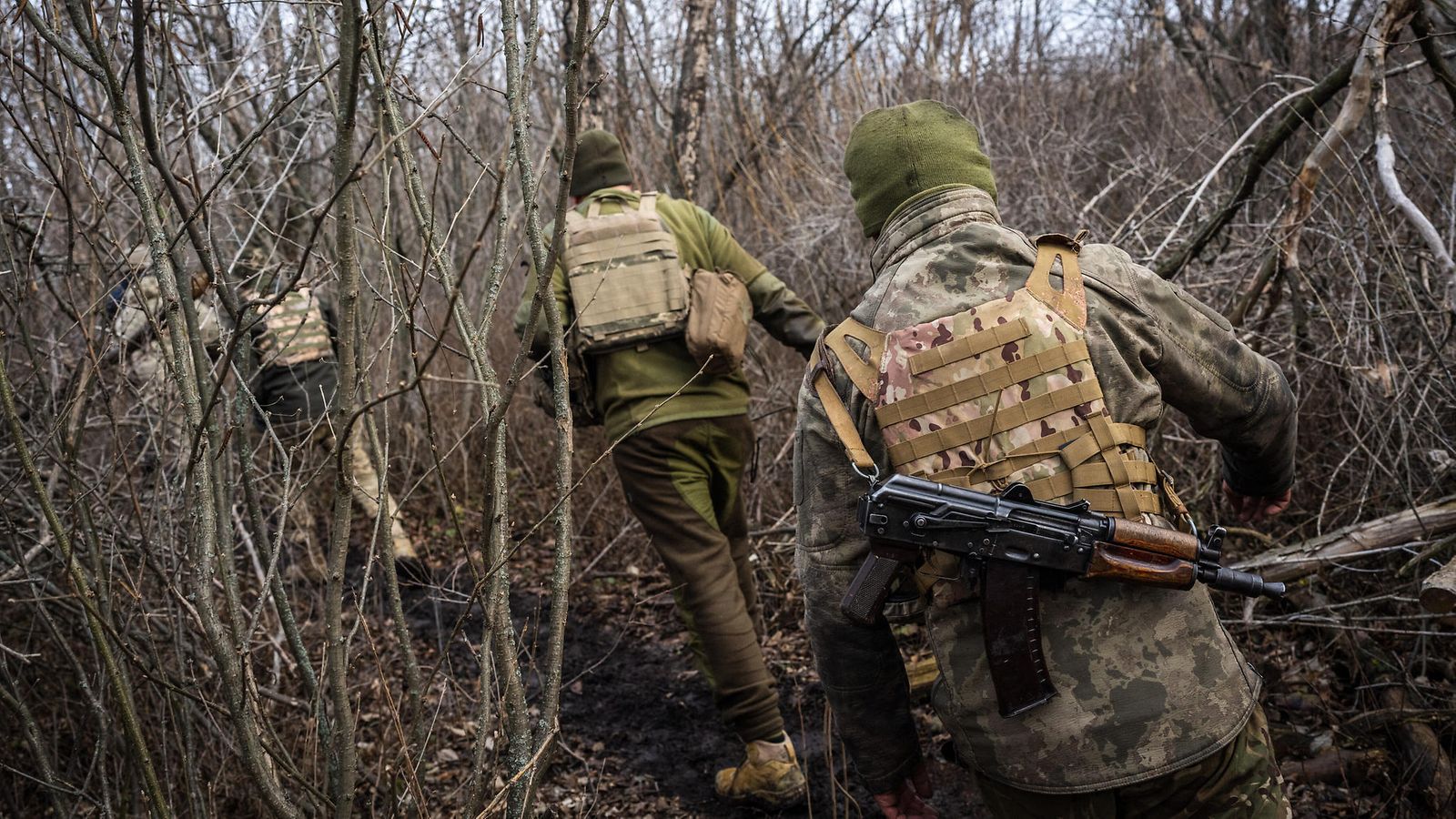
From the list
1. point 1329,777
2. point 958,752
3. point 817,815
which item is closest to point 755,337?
point 817,815

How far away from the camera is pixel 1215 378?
1.86m

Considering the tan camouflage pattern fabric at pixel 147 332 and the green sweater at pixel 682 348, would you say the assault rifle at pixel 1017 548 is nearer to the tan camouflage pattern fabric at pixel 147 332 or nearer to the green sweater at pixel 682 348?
the tan camouflage pattern fabric at pixel 147 332

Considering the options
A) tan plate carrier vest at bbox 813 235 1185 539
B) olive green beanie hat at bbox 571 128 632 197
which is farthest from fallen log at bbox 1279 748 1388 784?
olive green beanie hat at bbox 571 128 632 197

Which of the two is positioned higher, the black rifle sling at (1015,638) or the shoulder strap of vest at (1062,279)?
the shoulder strap of vest at (1062,279)

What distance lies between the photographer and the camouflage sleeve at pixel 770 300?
11.8 ft

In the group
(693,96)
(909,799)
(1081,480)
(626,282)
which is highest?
(693,96)

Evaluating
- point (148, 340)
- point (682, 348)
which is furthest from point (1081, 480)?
point (148, 340)

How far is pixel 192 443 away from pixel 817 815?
224cm

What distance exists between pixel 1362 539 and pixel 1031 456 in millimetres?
1744

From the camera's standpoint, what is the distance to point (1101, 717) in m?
1.65

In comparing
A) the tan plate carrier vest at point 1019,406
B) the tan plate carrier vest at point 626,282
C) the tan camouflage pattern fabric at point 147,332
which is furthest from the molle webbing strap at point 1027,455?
the tan plate carrier vest at point 626,282

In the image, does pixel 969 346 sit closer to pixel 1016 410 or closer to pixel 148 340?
pixel 1016 410

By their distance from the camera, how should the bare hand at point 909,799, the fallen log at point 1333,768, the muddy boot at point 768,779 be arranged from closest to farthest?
the bare hand at point 909,799, the fallen log at point 1333,768, the muddy boot at point 768,779

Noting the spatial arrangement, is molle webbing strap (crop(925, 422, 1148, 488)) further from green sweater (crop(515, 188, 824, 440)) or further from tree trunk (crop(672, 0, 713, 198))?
tree trunk (crop(672, 0, 713, 198))
